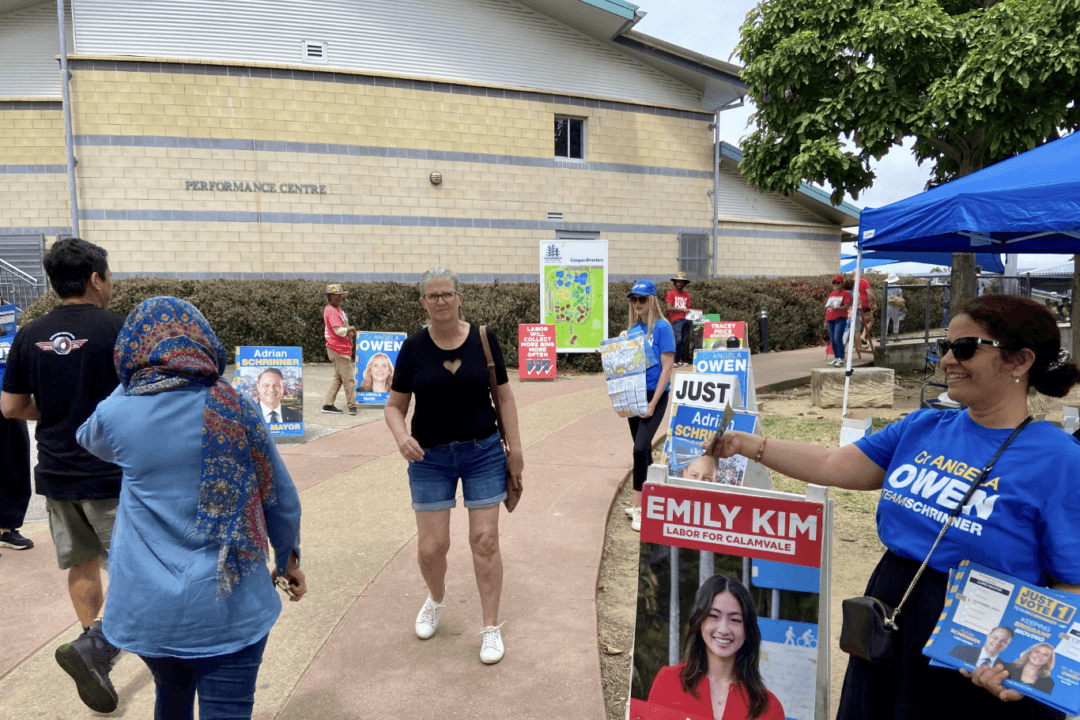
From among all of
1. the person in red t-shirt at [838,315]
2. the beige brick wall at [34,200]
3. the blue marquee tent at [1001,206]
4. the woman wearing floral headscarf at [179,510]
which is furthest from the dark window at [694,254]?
the woman wearing floral headscarf at [179,510]

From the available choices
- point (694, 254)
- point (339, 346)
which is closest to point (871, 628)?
point (339, 346)

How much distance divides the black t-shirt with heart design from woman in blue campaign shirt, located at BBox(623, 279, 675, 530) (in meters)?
1.91

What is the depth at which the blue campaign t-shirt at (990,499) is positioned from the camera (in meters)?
1.70

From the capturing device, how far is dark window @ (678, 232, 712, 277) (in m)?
20.5

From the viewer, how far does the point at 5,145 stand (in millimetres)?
15719

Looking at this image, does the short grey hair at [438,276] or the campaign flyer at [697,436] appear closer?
the short grey hair at [438,276]

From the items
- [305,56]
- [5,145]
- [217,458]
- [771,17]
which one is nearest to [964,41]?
[771,17]

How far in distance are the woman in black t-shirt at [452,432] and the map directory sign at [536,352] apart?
8.85 metres

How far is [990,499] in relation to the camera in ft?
5.79

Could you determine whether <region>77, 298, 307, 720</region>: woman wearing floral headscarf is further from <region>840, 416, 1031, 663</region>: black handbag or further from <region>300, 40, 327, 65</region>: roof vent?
<region>300, 40, 327, 65</region>: roof vent

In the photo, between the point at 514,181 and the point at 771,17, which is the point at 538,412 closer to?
the point at 771,17

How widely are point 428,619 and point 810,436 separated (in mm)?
6053

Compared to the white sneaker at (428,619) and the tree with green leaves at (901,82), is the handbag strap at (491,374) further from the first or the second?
the tree with green leaves at (901,82)

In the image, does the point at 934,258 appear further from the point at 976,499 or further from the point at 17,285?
the point at 17,285
